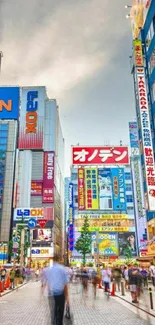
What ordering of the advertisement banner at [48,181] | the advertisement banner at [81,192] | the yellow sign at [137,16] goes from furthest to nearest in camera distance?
the advertisement banner at [48,181] → the advertisement banner at [81,192] → the yellow sign at [137,16]

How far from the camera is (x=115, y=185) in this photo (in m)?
81.2

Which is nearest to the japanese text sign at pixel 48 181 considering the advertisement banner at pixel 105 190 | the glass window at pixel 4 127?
the glass window at pixel 4 127

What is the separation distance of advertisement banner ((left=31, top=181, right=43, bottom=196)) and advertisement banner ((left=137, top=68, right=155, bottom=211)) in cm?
6813

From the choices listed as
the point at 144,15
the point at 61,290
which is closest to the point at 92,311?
the point at 61,290

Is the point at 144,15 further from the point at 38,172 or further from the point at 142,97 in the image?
the point at 38,172

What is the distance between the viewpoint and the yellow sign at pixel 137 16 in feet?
137

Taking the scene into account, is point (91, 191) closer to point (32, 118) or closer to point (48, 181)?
point (48, 181)

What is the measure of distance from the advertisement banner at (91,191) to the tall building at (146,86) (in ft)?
127

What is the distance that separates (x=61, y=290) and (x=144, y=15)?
41.8 m

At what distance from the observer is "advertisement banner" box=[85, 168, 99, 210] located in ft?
257

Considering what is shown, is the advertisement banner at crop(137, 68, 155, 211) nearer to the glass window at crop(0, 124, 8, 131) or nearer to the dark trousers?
the dark trousers

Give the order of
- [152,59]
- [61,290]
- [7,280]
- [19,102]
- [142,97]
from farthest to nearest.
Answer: [19,102], [152,59], [142,97], [7,280], [61,290]

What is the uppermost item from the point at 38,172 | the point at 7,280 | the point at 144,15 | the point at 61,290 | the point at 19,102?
the point at 19,102

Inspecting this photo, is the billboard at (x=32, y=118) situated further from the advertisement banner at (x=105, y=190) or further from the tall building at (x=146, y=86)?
the tall building at (x=146, y=86)
